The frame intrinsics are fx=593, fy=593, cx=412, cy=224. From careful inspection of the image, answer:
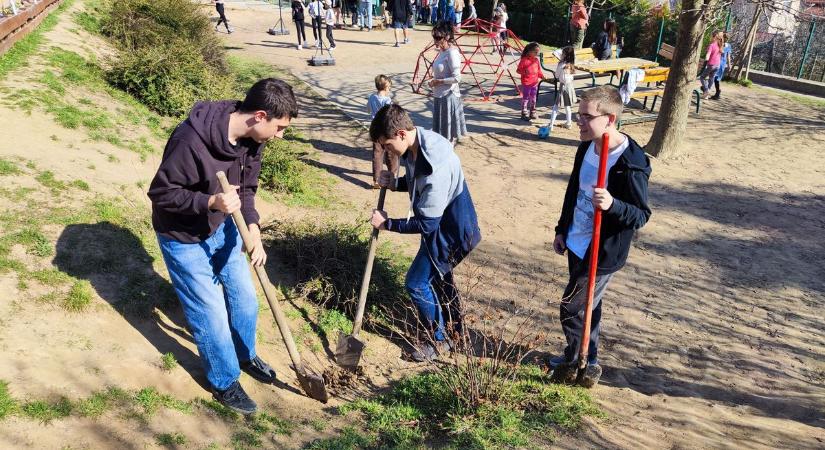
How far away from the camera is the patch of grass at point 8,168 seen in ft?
14.8

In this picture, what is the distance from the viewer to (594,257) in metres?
3.34

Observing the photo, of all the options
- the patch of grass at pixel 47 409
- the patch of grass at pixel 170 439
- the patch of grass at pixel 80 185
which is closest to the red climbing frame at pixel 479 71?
the patch of grass at pixel 80 185

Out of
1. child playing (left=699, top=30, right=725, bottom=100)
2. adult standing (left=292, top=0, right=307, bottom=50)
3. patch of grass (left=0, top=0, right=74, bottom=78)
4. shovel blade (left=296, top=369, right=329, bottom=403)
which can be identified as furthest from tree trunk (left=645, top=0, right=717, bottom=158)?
adult standing (left=292, top=0, right=307, bottom=50)

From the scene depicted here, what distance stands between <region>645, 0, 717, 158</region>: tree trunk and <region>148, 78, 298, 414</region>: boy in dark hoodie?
6.35 m

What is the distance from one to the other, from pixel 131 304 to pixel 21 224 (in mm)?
1042

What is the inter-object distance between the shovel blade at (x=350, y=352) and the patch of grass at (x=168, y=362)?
1030 millimetres

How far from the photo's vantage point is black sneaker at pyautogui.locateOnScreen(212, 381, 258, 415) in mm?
3260

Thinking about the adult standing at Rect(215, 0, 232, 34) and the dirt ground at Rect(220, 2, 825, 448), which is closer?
the dirt ground at Rect(220, 2, 825, 448)

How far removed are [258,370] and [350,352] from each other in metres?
0.60

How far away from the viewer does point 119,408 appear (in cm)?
296

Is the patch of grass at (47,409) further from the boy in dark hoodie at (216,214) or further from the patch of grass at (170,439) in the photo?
the boy in dark hoodie at (216,214)

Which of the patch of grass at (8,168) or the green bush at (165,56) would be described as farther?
the green bush at (165,56)

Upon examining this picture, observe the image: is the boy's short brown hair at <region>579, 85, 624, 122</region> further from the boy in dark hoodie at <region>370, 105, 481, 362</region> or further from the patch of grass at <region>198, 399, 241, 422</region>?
the patch of grass at <region>198, 399, 241, 422</region>

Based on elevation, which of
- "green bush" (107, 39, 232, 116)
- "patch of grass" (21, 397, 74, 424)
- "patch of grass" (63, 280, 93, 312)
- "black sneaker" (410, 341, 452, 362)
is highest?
→ "green bush" (107, 39, 232, 116)
